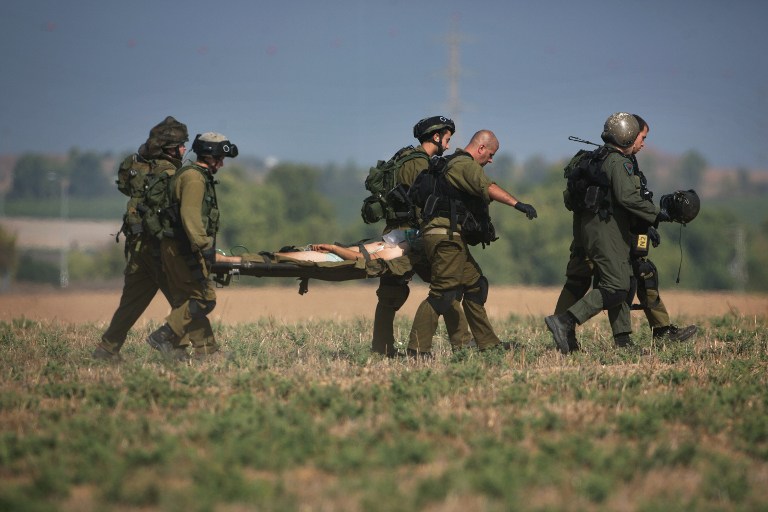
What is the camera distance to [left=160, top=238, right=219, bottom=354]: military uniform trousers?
37.5 feet

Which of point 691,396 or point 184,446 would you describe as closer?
point 184,446

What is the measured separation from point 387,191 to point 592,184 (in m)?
1.98

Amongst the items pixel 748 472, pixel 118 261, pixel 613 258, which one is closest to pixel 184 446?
pixel 748 472

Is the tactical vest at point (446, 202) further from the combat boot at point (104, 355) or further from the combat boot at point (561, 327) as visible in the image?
the combat boot at point (104, 355)

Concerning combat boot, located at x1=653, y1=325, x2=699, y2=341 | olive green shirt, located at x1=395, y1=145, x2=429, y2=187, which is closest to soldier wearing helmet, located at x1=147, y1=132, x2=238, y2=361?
→ olive green shirt, located at x1=395, y1=145, x2=429, y2=187

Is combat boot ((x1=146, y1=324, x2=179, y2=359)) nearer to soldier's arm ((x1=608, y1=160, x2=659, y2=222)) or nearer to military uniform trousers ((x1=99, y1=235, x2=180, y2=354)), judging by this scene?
military uniform trousers ((x1=99, y1=235, x2=180, y2=354))

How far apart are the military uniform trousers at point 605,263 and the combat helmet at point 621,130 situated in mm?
772

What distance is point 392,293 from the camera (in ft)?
40.7

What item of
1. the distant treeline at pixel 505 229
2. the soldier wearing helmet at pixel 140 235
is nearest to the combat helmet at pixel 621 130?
the soldier wearing helmet at pixel 140 235

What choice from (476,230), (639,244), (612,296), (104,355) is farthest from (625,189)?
(104,355)

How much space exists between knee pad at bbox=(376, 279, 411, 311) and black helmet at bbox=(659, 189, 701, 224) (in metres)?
2.76

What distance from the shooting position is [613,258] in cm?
1208

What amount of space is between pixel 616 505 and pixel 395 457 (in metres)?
1.48

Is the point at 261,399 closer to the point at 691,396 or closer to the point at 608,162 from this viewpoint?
the point at 691,396
